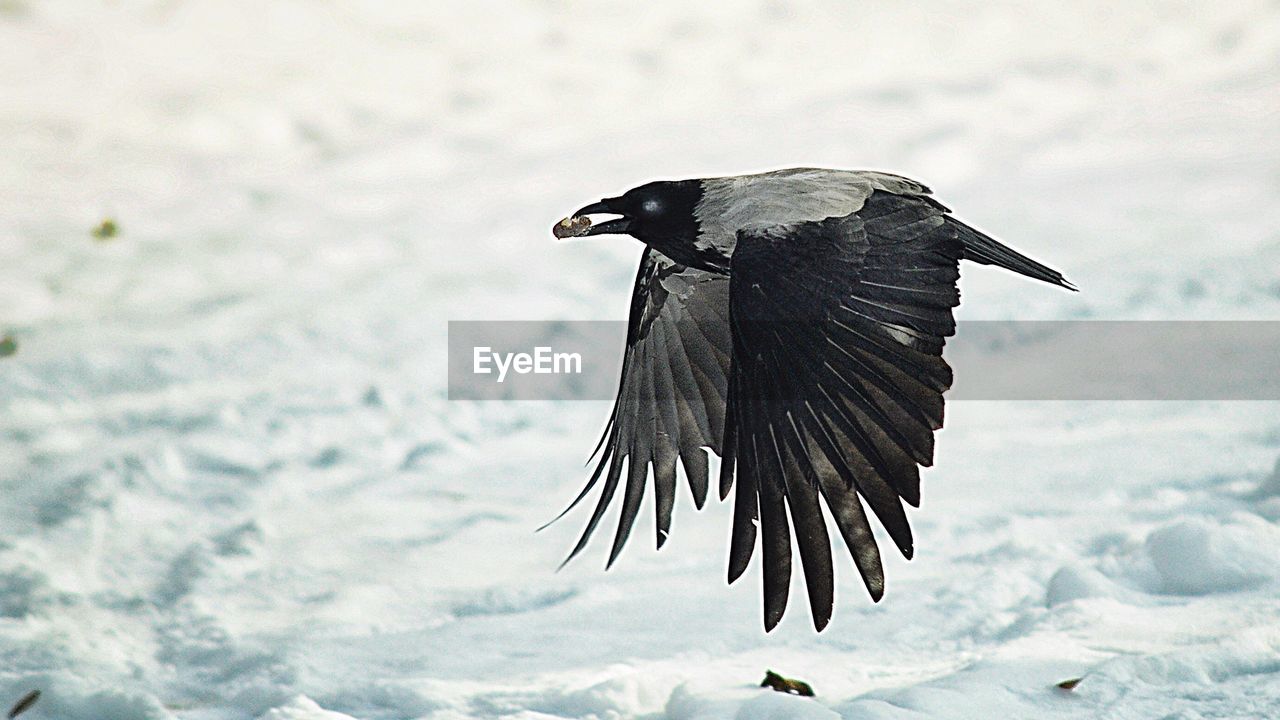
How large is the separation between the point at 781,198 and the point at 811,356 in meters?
0.43

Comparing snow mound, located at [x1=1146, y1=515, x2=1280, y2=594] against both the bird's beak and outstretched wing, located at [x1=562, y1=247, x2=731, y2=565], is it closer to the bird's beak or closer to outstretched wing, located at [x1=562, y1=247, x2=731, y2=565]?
outstretched wing, located at [x1=562, y1=247, x2=731, y2=565]

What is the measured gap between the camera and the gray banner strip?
4.45m

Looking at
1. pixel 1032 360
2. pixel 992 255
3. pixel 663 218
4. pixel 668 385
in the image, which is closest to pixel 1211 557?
pixel 992 255

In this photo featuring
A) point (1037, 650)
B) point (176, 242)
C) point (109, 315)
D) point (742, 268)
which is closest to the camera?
point (742, 268)

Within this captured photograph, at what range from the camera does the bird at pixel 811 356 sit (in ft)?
6.66

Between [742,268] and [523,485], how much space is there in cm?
204

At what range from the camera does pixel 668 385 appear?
119 inches

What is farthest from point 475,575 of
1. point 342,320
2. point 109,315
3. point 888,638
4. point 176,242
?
point 176,242

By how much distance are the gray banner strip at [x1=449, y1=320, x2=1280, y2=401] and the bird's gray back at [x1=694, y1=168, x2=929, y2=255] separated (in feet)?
7.03

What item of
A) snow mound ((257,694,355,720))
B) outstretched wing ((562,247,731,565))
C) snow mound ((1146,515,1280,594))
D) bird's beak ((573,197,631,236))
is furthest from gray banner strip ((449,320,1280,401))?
snow mound ((257,694,355,720))

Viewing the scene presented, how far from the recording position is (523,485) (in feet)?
13.7

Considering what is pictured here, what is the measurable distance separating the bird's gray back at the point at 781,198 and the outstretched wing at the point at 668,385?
382 millimetres

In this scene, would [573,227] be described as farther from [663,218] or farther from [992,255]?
[992,255]

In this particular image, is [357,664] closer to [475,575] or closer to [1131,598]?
[475,575]
